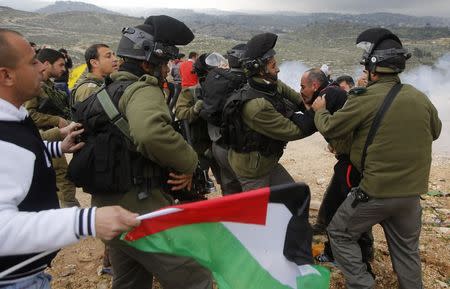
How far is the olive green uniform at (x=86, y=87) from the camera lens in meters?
3.97

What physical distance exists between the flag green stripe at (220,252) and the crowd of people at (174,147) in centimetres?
27

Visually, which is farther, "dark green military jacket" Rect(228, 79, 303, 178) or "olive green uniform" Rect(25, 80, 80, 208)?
"olive green uniform" Rect(25, 80, 80, 208)

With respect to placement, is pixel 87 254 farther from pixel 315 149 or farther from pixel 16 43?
pixel 315 149

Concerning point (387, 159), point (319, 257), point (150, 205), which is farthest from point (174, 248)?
point (319, 257)

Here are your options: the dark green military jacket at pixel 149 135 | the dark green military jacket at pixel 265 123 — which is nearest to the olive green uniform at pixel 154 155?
the dark green military jacket at pixel 149 135

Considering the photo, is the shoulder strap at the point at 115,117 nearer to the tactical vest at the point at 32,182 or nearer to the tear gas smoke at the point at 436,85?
the tactical vest at the point at 32,182

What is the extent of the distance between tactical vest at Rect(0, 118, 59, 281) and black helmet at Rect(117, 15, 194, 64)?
3.25 ft

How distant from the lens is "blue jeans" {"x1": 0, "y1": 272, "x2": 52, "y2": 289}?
1.79m

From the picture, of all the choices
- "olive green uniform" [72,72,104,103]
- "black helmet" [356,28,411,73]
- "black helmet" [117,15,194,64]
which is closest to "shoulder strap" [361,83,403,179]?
"black helmet" [356,28,411,73]

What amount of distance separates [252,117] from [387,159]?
1.21 m

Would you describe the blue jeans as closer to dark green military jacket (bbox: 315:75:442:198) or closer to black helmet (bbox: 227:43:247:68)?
dark green military jacket (bbox: 315:75:442:198)

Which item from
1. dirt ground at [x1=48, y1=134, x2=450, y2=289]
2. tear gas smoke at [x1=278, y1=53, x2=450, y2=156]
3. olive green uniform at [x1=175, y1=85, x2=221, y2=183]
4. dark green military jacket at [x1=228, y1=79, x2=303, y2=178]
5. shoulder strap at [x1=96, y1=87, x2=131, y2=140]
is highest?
shoulder strap at [x1=96, y1=87, x2=131, y2=140]

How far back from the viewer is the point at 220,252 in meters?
2.26

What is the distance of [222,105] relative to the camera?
416cm
